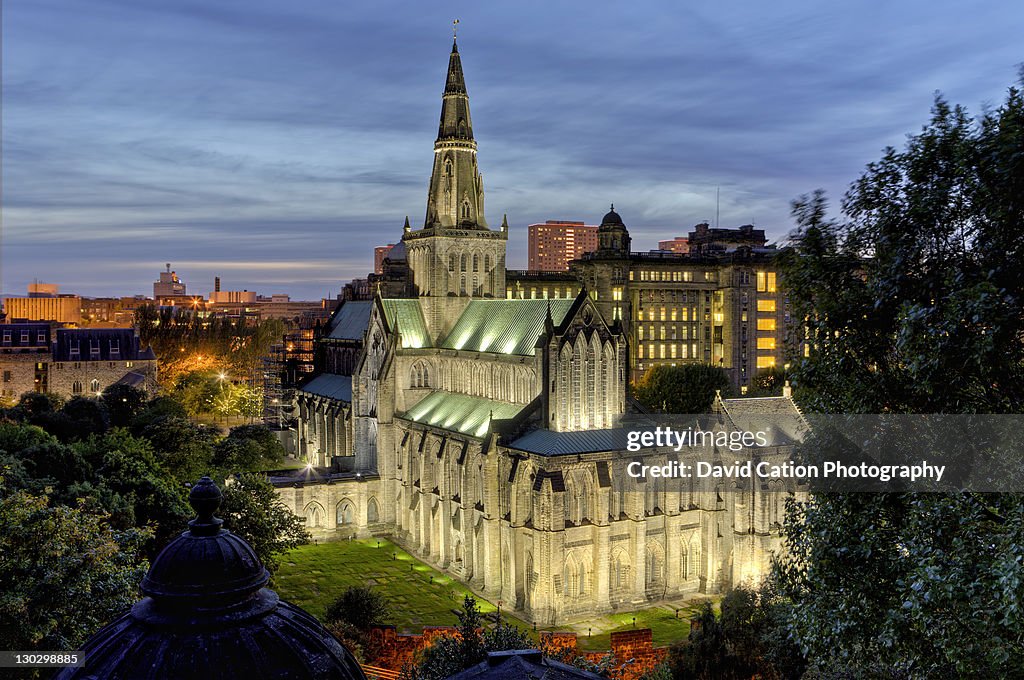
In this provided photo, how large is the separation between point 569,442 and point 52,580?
32160 millimetres

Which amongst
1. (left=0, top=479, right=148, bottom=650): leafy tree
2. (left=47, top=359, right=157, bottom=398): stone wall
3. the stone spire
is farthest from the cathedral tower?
(left=47, top=359, right=157, bottom=398): stone wall

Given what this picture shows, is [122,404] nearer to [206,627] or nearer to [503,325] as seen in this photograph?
[503,325]

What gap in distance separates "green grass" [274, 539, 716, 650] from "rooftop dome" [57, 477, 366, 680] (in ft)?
140

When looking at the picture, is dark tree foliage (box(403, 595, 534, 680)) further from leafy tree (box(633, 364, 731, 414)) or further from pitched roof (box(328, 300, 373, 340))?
leafy tree (box(633, 364, 731, 414))

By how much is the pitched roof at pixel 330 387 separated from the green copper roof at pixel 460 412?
1425 centimetres

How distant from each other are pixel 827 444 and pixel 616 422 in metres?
32.4

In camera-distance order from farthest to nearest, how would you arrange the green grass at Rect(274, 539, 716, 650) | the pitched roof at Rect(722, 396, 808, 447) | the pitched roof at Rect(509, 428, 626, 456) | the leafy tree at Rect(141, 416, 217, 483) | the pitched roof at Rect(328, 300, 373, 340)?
the pitched roof at Rect(328, 300, 373, 340)
the leafy tree at Rect(141, 416, 217, 483)
the pitched roof at Rect(722, 396, 808, 447)
the pitched roof at Rect(509, 428, 626, 456)
the green grass at Rect(274, 539, 716, 650)

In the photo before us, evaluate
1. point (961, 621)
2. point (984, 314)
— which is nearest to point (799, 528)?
point (961, 621)

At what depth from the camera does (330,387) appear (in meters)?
90.8

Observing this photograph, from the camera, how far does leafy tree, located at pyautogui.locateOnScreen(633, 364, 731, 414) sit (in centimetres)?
9369

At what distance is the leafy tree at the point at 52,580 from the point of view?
1110 inches

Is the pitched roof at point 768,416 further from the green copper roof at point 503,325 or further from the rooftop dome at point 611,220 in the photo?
the rooftop dome at point 611,220

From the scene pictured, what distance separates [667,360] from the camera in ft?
427

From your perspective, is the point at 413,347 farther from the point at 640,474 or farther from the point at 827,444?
the point at 827,444
